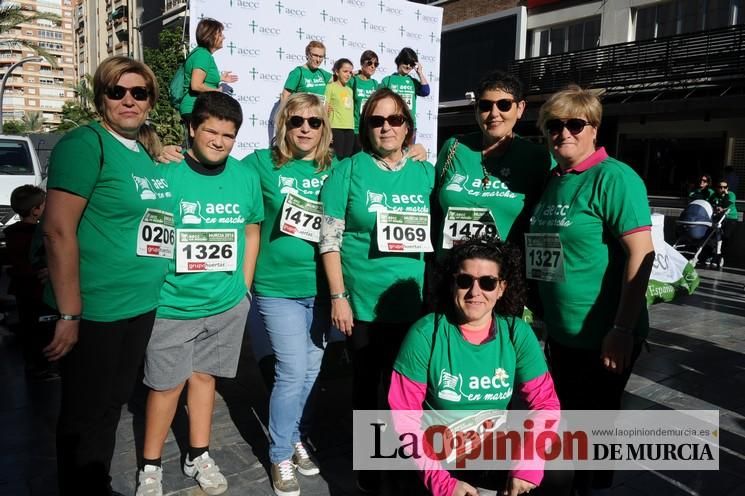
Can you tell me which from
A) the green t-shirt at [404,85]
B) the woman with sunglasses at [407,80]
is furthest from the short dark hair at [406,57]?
the green t-shirt at [404,85]

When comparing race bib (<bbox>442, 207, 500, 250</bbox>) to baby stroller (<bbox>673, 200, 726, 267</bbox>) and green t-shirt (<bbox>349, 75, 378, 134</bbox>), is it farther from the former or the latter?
baby stroller (<bbox>673, 200, 726, 267</bbox>)

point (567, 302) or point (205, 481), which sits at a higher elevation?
point (567, 302)

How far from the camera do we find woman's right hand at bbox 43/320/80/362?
7.11 ft

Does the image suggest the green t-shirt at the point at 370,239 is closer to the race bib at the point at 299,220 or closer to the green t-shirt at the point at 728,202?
the race bib at the point at 299,220

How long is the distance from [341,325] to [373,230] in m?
0.50

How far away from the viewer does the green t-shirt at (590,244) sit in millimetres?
2299

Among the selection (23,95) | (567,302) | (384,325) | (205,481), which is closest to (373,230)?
(384,325)

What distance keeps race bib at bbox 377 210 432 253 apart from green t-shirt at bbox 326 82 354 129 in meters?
4.62

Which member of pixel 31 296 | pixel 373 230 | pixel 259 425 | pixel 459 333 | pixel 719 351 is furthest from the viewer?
pixel 719 351

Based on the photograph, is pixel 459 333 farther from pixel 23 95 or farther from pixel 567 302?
pixel 23 95

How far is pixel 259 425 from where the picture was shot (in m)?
3.72

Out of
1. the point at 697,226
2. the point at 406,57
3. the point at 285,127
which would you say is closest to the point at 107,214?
the point at 285,127

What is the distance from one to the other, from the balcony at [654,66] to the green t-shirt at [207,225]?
12.4 meters

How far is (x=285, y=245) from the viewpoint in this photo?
9.61ft
